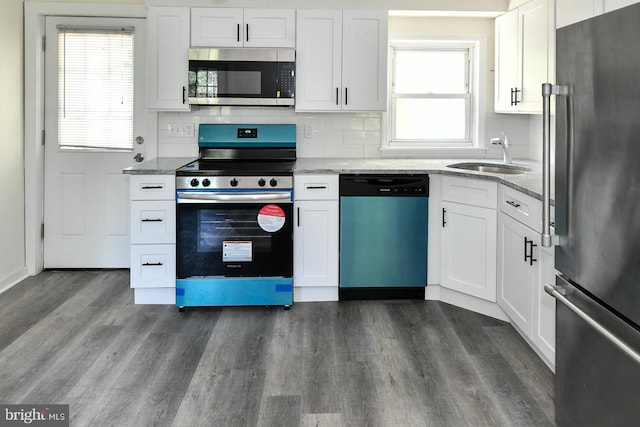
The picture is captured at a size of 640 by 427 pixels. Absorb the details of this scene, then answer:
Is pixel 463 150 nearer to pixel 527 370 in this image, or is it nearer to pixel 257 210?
pixel 257 210

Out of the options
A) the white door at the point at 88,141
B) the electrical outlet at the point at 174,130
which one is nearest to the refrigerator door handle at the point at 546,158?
the electrical outlet at the point at 174,130

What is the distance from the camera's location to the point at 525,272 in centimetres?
305

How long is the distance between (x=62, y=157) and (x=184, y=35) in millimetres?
1409

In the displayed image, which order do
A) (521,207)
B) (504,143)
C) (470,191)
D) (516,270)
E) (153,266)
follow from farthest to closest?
(504,143) < (153,266) < (470,191) < (516,270) < (521,207)

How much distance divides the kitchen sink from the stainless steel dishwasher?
1.42ft

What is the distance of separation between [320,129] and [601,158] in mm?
3098

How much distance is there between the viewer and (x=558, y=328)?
6.79 ft

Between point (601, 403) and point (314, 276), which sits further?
point (314, 276)

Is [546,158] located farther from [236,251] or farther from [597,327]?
[236,251]

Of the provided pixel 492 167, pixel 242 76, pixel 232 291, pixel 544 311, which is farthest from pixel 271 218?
pixel 544 311

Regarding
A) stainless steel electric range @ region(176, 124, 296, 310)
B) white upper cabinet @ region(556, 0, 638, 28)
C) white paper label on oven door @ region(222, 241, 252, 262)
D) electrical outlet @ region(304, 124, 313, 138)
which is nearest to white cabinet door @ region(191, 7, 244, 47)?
electrical outlet @ region(304, 124, 313, 138)

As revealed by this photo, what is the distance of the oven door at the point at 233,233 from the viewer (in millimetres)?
3773

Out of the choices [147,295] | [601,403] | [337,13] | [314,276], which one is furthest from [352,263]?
[601,403]

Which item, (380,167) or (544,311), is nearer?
(544,311)
